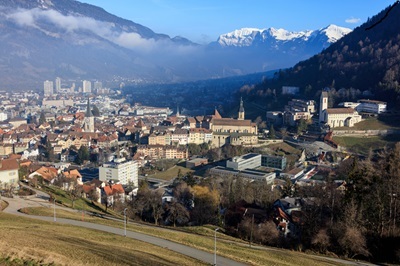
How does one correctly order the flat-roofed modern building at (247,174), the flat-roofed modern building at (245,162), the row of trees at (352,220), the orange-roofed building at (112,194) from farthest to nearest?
the flat-roofed modern building at (245,162)
the flat-roofed modern building at (247,174)
the orange-roofed building at (112,194)
the row of trees at (352,220)

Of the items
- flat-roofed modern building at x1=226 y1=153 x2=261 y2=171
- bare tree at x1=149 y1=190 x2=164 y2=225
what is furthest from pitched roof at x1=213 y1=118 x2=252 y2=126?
bare tree at x1=149 y1=190 x2=164 y2=225

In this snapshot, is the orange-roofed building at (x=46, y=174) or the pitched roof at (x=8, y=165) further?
the orange-roofed building at (x=46, y=174)

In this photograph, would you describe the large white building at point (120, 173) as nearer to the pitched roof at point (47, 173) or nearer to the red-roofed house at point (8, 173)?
the pitched roof at point (47, 173)

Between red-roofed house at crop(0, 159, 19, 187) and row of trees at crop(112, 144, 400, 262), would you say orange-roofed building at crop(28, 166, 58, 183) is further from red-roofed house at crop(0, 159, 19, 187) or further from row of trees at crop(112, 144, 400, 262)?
row of trees at crop(112, 144, 400, 262)

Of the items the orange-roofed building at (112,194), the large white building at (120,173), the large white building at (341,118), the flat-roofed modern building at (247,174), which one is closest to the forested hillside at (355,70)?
Answer: the large white building at (341,118)

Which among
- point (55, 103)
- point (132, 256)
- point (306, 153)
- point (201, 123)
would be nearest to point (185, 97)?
point (55, 103)

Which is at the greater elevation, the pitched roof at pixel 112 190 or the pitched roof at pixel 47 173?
the pitched roof at pixel 47 173

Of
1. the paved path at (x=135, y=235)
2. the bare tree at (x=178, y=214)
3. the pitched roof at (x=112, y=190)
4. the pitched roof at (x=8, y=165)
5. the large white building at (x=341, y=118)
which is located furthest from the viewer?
the large white building at (x=341, y=118)
